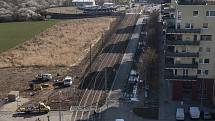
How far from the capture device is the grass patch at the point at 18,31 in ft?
288

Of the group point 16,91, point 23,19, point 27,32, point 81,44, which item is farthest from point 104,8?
point 16,91

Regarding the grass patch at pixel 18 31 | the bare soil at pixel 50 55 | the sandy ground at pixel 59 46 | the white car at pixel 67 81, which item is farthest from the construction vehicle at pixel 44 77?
the grass patch at pixel 18 31

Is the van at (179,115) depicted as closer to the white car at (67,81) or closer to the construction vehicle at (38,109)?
the construction vehicle at (38,109)

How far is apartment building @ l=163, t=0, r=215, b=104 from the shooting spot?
50.2 m

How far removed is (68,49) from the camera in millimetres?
80812

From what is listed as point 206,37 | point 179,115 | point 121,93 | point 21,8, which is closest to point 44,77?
point 121,93

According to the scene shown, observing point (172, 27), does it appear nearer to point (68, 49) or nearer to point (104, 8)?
point (68, 49)

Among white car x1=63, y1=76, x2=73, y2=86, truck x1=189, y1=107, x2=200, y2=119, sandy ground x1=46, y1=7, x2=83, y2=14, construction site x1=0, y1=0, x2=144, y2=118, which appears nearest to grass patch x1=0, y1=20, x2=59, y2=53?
construction site x1=0, y1=0, x2=144, y2=118

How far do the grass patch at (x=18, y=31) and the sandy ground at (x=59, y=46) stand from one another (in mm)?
2310

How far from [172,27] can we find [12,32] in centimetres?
5453

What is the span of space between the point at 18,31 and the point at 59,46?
67.4 feet

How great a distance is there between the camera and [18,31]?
329ft

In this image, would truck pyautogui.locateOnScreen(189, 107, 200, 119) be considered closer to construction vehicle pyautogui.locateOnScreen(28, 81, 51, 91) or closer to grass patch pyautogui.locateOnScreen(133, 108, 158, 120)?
grass patch pyautogui.locateOnScreen(133, 108, 158, 120)

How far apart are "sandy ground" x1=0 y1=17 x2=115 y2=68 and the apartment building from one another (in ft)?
78.2
